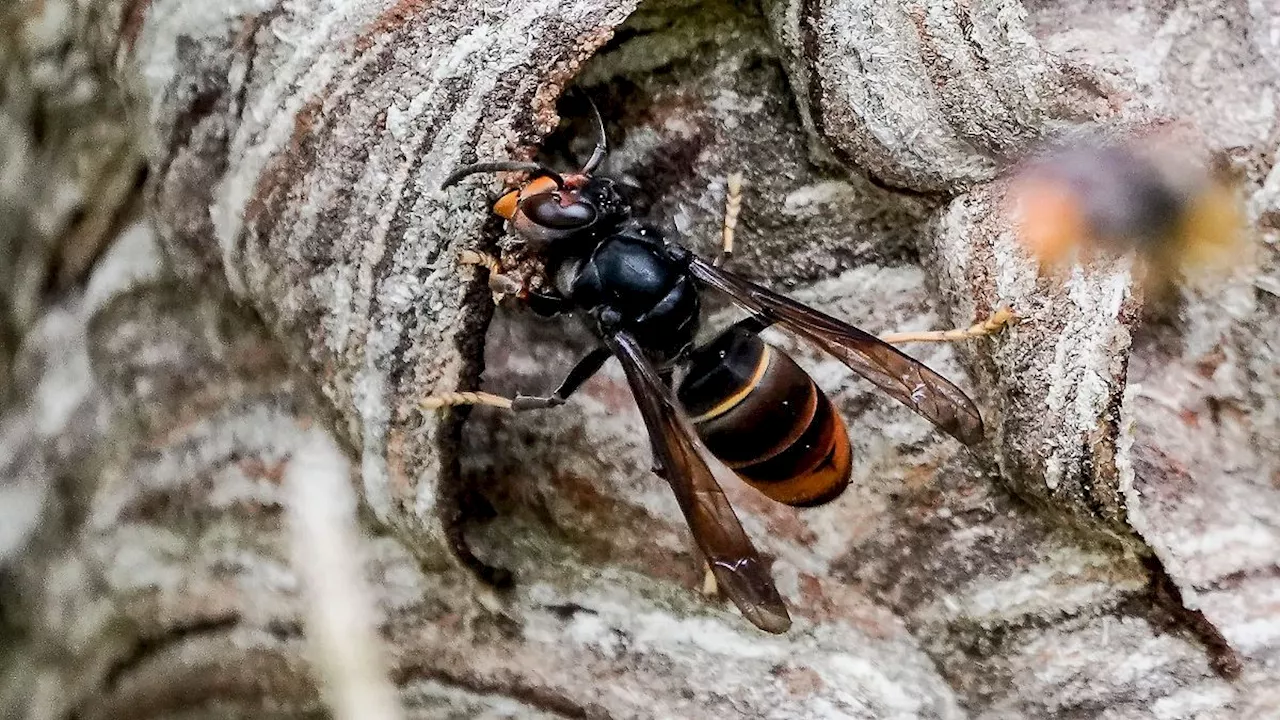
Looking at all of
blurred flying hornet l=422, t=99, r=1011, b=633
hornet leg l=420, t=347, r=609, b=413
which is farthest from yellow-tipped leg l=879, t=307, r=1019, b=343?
hornet leg l=420, t=347, r=609, b=413

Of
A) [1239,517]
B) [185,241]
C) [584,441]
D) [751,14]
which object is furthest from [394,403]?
[1239,517]

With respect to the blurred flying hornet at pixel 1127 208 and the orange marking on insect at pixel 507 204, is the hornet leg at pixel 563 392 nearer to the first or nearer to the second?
the orange marking on insect at pixel 507 204

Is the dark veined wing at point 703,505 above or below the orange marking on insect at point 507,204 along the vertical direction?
below

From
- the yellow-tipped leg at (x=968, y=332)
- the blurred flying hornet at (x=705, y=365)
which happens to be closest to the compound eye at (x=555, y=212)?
the blurred flying hornet at (x=705, y=365)

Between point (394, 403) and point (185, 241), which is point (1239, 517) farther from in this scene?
point (185, 241)

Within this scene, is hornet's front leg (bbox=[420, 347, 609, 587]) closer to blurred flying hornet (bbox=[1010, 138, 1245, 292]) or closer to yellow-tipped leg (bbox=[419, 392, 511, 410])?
yellow-tipped leg (bbox=[419, 392, 511, 410])

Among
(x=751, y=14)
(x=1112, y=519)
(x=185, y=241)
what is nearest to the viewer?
(x=1112, y=519)
